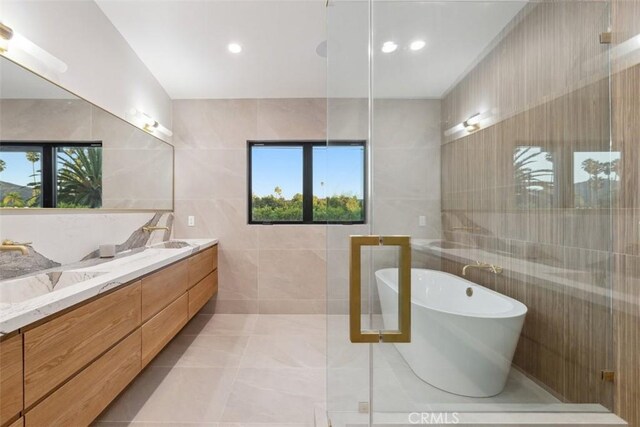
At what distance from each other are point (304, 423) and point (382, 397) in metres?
0.86

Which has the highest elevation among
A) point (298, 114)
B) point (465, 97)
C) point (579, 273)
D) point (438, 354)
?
point (298, 114)

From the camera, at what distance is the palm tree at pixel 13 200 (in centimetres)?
138

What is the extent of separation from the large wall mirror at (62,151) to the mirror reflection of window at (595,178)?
8.34 feet

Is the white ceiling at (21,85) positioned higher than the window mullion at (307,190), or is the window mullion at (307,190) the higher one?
the white ceiling at (21,85)

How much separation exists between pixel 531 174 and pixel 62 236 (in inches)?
98.0

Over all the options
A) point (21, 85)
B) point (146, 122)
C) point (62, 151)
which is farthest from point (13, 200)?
point (146, 122)

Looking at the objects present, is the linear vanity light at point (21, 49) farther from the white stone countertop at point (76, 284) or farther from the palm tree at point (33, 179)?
the white stone countertop at point (76, 284)

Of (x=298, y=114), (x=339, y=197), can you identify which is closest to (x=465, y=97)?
(x=339, y=197)

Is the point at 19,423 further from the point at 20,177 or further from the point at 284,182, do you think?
the point at 284,182

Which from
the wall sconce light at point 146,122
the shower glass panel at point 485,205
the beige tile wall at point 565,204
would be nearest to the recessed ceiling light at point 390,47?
the shower glass panel at point 485,205

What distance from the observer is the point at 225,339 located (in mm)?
2529

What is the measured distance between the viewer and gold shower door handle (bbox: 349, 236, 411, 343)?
781 mm

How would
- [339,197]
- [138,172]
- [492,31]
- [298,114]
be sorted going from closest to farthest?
[492,31], [339,197], [138,172], [298,114]

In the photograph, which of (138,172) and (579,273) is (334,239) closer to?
(579,273)
